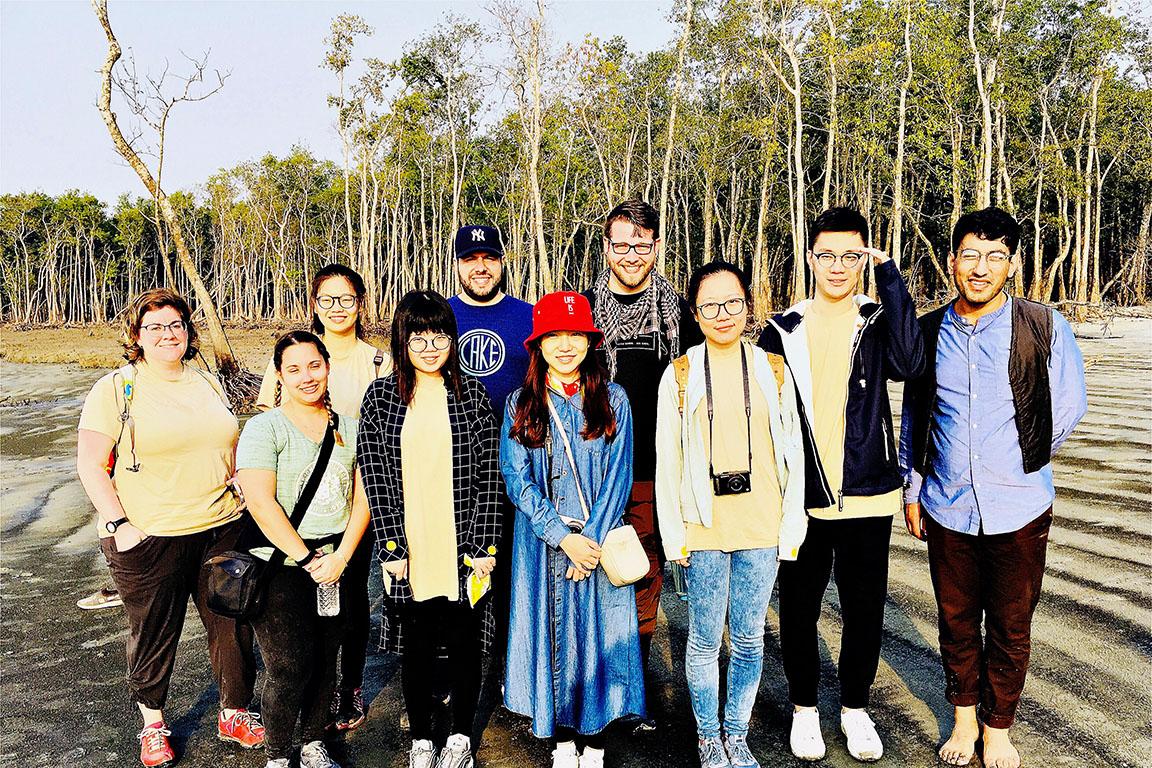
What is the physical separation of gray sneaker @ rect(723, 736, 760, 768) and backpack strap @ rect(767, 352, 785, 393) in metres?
1.37

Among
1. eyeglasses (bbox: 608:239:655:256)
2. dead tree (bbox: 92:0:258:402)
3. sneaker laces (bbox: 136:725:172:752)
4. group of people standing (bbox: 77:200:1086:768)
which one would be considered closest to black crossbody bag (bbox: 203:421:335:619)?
group of people standing (bbox: 77:200:1086:768)

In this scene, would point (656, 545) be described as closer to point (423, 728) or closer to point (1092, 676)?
point (423, 728)

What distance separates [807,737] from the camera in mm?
2982

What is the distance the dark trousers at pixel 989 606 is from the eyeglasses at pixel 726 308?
3.83ft

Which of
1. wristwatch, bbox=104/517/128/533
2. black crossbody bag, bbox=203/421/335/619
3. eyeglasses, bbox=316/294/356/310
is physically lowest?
black crossbody bag, bbox=203/421/335/619

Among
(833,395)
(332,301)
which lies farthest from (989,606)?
(332,301)

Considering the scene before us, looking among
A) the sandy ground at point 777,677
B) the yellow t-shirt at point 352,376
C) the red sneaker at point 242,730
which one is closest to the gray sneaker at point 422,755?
the sandy ground at point 777,677

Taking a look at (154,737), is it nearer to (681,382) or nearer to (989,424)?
(681,382)

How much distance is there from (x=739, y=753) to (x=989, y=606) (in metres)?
1.12

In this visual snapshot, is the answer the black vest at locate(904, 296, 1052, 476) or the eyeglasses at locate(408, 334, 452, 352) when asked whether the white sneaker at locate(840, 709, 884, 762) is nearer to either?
the black vest at locate(904, 296, 1052, 476)

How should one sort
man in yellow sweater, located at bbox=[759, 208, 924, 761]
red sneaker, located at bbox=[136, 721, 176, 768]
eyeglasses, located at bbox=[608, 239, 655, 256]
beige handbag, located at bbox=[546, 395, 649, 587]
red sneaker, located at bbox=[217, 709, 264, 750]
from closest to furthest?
1. beige handbag, located at bbox=[546, 395, 649, 587]
2. man in yellow sweater, located at bbox=[759, 208, 924, 761]
3. red sneaker, located at bbox=[136, 721, 176, 768]
4. red sneaker, located at bbox=[217, 709, 264, 750]
5. eyeglasses, located at bbox=[608, 239, 655, 256]

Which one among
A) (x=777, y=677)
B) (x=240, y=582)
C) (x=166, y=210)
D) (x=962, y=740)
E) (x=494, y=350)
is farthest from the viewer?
(x=166, y=210)

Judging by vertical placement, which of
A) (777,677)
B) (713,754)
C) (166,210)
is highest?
(166,210)

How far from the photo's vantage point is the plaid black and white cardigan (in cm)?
286
